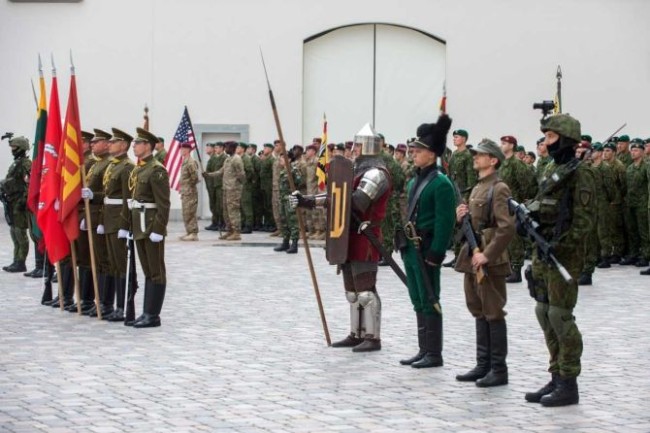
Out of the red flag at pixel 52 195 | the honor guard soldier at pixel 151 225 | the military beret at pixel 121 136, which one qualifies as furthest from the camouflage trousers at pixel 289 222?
the honor guard soldier at pixel 151 225

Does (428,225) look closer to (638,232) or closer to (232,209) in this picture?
(638,232)

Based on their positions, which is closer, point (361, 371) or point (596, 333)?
point (361, 371)

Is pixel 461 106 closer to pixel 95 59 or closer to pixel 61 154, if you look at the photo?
pixel 95 59

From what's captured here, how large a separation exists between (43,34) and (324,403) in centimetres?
2400

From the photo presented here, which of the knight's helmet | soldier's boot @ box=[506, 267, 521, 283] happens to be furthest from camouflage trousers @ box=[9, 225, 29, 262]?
the knight's helmet

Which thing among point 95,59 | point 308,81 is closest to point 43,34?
point 95,59

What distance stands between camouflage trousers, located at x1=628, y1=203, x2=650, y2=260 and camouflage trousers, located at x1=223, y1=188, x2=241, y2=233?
785 cm

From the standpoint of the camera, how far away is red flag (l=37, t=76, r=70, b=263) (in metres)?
14.5

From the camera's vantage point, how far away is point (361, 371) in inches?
418

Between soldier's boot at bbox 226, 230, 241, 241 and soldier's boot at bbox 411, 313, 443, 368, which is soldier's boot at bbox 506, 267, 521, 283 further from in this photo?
soldier's boot at bbox 226, 230, 241, 241

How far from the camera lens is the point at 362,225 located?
11555 mm

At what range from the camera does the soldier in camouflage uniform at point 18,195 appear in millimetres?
18359

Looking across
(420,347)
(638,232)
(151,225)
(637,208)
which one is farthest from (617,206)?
(420,347)

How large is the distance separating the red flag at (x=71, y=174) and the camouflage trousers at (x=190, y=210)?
10.8 metres
